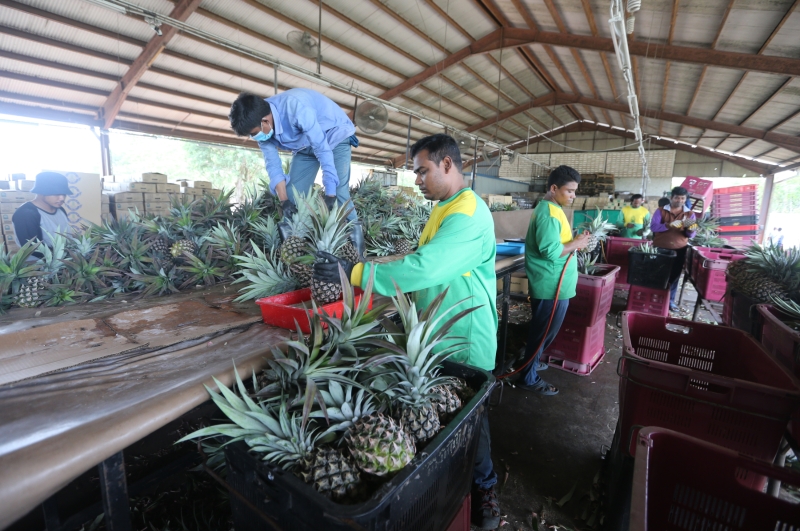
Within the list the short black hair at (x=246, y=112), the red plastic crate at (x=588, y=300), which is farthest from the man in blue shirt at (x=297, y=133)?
the red plastic crate at (x=588, y=300)

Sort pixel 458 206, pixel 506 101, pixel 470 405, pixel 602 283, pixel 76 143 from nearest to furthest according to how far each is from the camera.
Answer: pixel 470 405, pixel 458 206, pixel 602 283, pixel 76 143, pixel 506 101

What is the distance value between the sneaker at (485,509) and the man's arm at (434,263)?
1327mm

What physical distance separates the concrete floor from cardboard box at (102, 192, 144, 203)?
7559mm

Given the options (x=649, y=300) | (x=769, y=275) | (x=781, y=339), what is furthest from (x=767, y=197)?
(x=781, y=339)

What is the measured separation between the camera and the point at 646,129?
56.0 ft

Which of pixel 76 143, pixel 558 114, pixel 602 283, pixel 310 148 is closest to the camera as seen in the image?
pixel 310 148

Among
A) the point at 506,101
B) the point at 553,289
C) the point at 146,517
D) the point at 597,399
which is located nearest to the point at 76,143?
the point at 146,517

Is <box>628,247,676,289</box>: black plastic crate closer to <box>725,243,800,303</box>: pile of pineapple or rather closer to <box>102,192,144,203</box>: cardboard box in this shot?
<box>725,243,800,303</box>: pile of pineapple

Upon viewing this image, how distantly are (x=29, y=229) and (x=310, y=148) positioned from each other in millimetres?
3292

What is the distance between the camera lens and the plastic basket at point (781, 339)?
1.74 m

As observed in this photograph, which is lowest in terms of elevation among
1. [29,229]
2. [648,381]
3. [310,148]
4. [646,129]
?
[648,381]

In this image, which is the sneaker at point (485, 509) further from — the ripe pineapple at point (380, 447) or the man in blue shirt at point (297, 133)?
the man in blue shirt at point (297, 133)

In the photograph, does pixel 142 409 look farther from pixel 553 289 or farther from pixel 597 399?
pixel 597 399

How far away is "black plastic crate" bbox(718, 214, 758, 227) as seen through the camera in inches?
311
